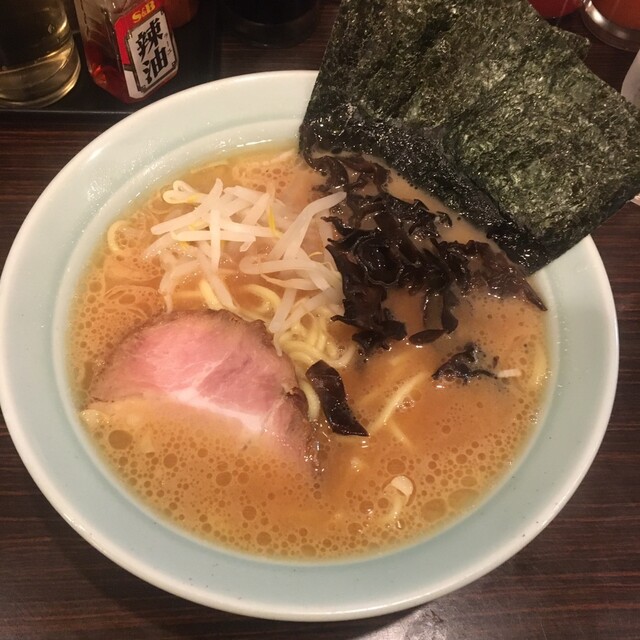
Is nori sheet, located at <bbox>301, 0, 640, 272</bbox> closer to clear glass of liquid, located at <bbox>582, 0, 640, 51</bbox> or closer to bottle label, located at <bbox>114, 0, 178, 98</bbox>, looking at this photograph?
bottle label, located at <bbox>114, 0, 178, 98</bbox>

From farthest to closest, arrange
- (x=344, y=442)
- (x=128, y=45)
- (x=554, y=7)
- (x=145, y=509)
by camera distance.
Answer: (x=554, y=7) → (x=128, y=45) → (x=344, y=442) → (x=145, y=509)

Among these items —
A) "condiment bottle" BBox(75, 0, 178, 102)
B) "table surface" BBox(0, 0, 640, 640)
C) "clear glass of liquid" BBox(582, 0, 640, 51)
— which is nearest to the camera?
"table surface" BBox(0, 0, 640, 640)

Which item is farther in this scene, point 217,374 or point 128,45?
point 128,45

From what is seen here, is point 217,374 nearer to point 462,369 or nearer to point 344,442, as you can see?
point 344,442

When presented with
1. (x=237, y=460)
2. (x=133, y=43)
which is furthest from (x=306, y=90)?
(x=237, y=460)

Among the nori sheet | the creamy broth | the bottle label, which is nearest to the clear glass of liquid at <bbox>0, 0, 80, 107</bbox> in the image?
the bottle label

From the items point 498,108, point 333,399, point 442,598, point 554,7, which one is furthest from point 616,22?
point 442,598

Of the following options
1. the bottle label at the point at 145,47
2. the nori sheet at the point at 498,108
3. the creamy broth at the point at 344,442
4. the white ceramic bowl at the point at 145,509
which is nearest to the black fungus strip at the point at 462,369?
the creamy broth at the point at 344,442
